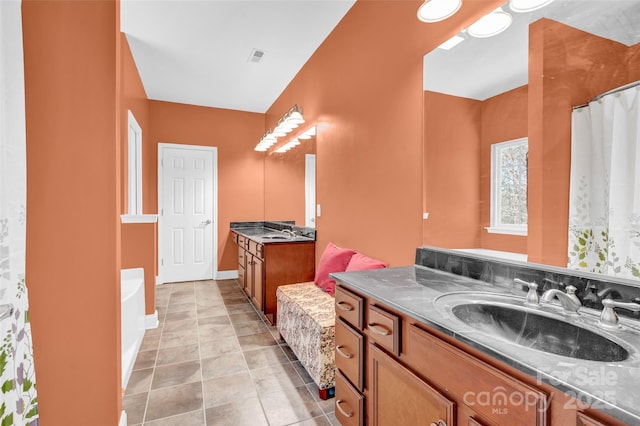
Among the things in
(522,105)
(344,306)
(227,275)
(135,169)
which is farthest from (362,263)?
(227,275)

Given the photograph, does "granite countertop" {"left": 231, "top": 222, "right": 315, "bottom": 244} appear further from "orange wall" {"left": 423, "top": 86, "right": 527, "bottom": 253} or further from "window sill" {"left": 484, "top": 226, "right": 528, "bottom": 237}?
"window sill" {"left": 484, "top": 226, "right": 528, "bottom": 237}

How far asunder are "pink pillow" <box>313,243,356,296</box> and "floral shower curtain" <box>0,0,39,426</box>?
188 cm

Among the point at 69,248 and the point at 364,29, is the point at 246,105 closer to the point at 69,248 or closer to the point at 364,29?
the point at 364,29

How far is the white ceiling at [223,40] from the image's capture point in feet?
8.68

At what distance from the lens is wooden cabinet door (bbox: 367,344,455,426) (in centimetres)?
95

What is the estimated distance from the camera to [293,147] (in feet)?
13.2

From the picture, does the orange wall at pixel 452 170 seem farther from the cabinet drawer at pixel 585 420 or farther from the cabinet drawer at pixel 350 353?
the cabinet drawer at pixel 585 420

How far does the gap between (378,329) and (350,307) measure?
9.4 inches

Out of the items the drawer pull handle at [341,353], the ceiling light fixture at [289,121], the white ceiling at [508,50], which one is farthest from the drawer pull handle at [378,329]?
the ceiling light fixture at [289,121]

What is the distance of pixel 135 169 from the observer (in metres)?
4.04

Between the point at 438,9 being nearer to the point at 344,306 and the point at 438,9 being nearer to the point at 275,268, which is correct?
the point at 344,306

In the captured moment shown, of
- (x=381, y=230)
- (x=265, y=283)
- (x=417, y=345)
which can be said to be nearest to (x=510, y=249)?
(x=417, y=345)

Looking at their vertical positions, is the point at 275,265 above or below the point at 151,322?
above

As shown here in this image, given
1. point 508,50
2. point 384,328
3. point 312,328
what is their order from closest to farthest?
point 384,328, point 508,50, point 312,328
